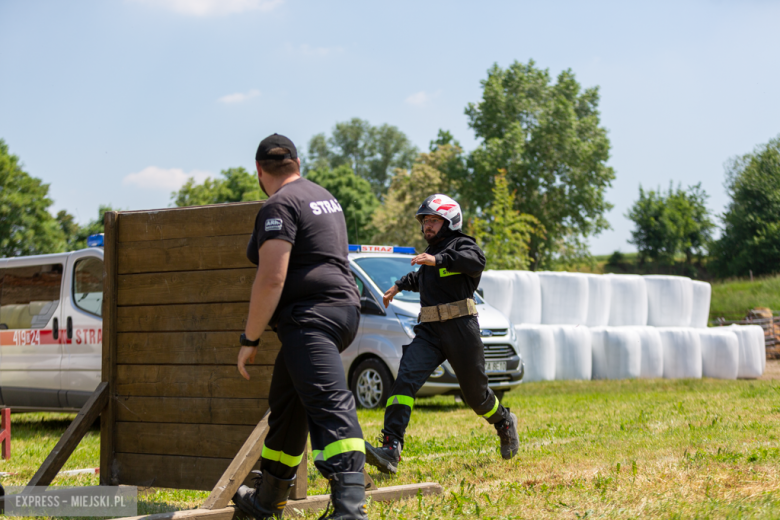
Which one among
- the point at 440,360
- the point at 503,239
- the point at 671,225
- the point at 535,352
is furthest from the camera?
the point at 671,225

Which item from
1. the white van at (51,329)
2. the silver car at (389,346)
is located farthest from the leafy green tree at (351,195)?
the white van at (51,329)

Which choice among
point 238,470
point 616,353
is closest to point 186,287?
point 238,470

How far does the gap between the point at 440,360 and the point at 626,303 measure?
1099 cm

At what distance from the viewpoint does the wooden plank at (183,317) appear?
4602 millimetres

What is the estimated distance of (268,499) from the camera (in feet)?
12.3

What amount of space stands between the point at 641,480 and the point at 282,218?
2.53 meters

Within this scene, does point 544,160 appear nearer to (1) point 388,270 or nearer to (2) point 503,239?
(2) point 503,239

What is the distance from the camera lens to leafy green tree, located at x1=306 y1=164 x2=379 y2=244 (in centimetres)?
5050

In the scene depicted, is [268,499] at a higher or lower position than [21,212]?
lower

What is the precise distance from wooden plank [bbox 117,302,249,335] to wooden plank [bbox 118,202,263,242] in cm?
46

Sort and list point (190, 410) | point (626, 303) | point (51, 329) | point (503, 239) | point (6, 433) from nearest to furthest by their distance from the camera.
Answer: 1. point (190, 410)
2. point (6, 433)
3. point (51, 329)
4. point (626, 303)
5. point (503, 239)

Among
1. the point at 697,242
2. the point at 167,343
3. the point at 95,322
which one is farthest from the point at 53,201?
the point at 697,242

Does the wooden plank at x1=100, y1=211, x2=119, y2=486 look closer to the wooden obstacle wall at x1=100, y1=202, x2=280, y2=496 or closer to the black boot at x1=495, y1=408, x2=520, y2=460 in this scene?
the wooden obstacle wall at x1=100, y1=202, x2=280, y2=496

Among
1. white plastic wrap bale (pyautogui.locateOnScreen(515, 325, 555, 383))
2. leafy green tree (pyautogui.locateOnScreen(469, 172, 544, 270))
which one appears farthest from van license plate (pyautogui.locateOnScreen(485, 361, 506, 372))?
leafy green tree (pyautogui.locateOnScreen(469, 172, 544, 270))
